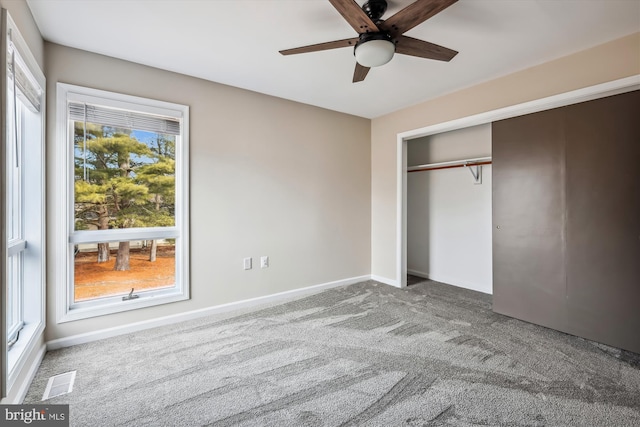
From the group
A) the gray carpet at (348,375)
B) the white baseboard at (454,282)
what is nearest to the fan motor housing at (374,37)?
the gray carpet at (348,375)

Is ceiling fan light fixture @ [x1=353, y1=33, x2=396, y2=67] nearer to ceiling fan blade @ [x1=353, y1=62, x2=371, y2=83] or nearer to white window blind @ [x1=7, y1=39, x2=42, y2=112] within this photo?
ceiling fan blade @ [x1=353, y1=62, x2=371, y2=83]

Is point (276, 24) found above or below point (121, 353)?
above

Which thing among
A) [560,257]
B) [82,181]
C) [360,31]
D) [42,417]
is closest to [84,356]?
[42,417]

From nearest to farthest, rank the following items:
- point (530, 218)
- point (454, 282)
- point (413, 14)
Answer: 1. point (413, 14)
2. point (530, 218)
3. point (454, 282)

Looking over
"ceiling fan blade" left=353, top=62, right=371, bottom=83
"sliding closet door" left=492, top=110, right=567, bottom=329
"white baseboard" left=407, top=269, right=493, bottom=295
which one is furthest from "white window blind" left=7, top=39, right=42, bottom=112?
"white baseboard" left=407, top=269, right=493, bottom=295

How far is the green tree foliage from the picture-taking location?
266cm

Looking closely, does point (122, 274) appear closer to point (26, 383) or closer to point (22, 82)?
point (26, 383)

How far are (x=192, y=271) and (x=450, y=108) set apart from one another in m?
3.50

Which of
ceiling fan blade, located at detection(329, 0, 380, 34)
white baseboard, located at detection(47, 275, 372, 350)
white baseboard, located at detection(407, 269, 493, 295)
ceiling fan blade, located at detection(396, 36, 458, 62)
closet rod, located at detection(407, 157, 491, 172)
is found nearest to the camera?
ceiling fan blade, located at detection(329, 0, 380, 34)

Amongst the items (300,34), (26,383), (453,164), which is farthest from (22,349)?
(453,164)

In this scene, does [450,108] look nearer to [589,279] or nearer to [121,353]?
[589,279]

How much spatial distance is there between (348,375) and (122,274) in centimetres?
231

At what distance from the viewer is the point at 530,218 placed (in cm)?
300

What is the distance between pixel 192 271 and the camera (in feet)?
10.3
